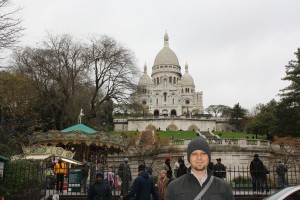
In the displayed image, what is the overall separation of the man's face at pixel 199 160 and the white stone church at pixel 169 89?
Answer: 9780cm

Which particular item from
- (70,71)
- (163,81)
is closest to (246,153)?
(70,71)

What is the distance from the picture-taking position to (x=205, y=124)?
3155 inches

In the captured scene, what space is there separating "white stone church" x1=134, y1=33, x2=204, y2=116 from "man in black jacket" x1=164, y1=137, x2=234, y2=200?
97799 millimetres

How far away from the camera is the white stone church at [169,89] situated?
10981cm

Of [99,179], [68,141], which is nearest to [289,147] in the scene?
[68,141]

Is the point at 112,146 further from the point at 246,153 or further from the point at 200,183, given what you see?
the point at 200,183

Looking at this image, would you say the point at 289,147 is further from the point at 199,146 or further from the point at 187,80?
the point at 187,80

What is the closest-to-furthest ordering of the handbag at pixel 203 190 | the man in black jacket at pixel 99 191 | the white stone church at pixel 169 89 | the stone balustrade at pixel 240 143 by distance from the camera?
1. the handbag at pixel 203 190
2. the man in black jacket at pixel 99 191
3. the stone balustrade at pixel 240 143
4. the white stone church at pixel 169 89

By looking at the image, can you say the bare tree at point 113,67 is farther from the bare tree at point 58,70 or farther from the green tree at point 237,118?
the green tree at point 237,118

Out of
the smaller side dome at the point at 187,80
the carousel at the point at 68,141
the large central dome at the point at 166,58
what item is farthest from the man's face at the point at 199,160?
the large central dome at the point at 166,58

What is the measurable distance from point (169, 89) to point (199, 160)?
107774 millimetres

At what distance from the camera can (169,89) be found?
112m

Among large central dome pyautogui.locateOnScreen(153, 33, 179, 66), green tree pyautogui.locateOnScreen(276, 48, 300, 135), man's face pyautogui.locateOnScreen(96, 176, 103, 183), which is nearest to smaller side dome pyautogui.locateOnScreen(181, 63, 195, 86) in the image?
large central dome pyautogui.locateOnScreen(153, 33, 179, 66)

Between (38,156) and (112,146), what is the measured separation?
16.5 ft
